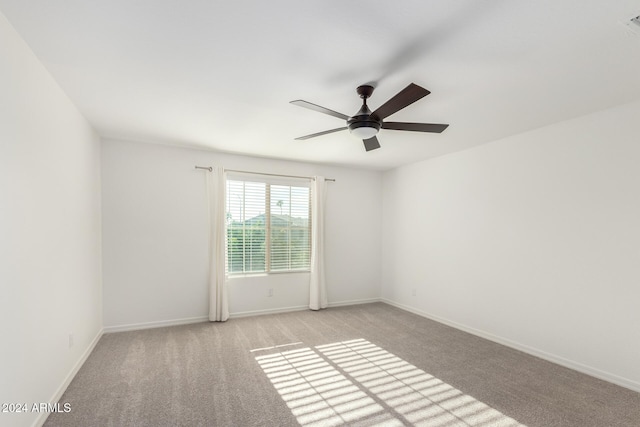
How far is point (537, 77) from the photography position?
7.18 feet

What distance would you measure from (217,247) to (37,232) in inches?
92.4

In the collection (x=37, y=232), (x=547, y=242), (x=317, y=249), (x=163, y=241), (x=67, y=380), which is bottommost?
(x=67, y=380)

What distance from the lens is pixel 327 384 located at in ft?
8.59

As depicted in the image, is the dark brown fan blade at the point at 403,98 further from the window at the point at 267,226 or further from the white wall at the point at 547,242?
the window at the point at 267,226

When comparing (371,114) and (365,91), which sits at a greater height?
(365,91)

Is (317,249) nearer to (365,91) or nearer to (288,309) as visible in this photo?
(288,309)

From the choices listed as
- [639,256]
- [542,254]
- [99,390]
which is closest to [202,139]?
[99,390]

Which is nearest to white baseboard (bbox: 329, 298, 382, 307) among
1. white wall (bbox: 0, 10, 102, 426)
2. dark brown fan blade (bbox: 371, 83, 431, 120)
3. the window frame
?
the window frame

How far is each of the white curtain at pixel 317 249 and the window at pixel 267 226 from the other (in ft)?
0.42

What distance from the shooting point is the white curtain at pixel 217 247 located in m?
4.25

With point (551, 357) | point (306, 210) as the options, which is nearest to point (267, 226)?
point (306, 210)

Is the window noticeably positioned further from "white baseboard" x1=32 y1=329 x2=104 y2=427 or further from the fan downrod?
the fan downrod

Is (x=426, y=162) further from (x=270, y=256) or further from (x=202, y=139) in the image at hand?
(x=202, y=139)

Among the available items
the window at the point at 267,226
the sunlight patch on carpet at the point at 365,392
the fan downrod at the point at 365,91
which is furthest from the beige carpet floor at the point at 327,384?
the fan downrod at the point at 365,91
